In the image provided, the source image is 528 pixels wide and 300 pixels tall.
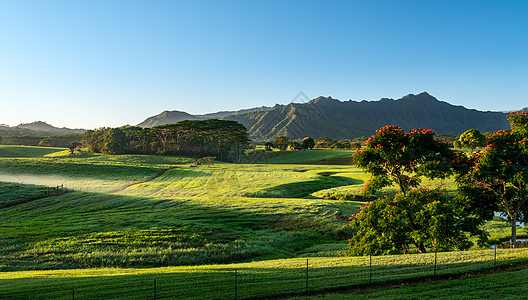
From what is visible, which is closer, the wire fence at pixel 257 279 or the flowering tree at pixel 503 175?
the wire fence at pixel 257 279

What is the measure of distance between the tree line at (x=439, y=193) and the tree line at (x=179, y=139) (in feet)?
330

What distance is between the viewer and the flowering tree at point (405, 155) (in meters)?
23.2

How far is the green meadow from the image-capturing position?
15.8 meters

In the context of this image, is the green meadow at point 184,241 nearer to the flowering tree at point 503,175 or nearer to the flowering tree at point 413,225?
the flowering tree at point 413,225

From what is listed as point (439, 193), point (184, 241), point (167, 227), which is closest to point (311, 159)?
point (167, 227)

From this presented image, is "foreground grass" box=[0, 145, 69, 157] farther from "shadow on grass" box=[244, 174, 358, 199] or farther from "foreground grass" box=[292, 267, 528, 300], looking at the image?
"foreground grass" box=[292, 267, 528, 300]

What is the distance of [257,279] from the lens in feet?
53.7

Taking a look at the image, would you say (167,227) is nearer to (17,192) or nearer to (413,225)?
(413,225)

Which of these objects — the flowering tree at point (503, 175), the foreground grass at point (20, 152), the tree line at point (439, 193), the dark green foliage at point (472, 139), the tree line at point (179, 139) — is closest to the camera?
the flowering tree at point (503, 175)

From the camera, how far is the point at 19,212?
35344 millimetres

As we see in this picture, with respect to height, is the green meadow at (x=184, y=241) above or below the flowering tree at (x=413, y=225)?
below

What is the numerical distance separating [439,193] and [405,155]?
404 centimetres

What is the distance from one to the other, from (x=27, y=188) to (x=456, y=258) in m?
55.6

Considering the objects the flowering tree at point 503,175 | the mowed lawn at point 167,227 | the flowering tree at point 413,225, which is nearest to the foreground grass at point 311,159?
the mowed lawn at point 167,227
